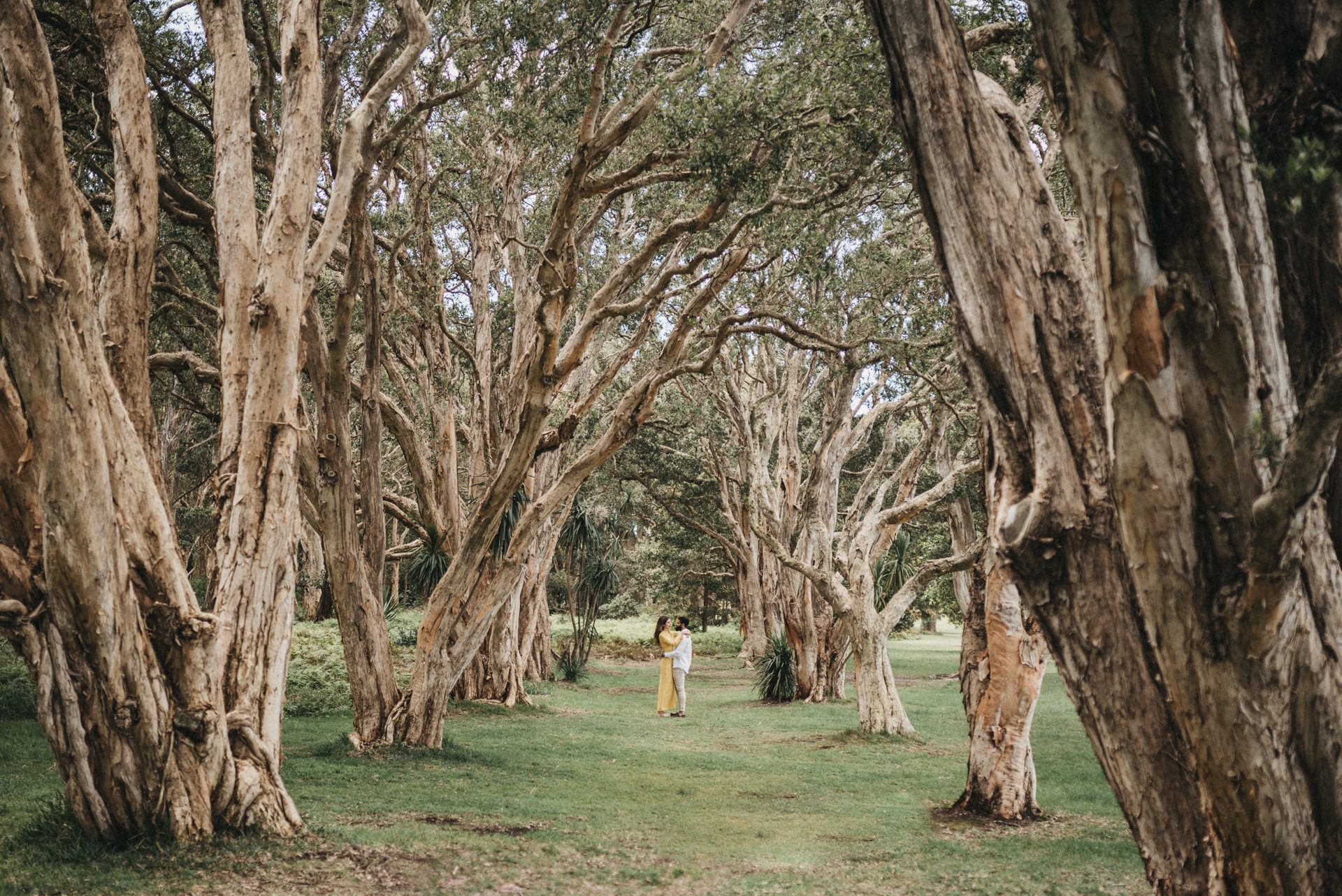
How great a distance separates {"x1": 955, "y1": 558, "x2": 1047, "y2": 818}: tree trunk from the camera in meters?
8.35

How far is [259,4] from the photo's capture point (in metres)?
9.66

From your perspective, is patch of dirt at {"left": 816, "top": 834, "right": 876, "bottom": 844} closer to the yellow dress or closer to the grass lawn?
the grass lawn

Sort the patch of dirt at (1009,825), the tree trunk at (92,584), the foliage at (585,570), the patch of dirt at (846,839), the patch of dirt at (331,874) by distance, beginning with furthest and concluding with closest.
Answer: the foliage at (585,570) < the patch of dirt at (1009,825) < the patch of dirt at (846,839) < the patch of dirt at (331,874) < the tree trunk at (92,584)

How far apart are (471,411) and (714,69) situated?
329 inches

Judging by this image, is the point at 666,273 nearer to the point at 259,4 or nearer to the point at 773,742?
the point at 259,4

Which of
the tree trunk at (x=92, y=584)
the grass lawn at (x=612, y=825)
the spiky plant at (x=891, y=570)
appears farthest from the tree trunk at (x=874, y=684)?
the tree trunk at (x=92, y=584)

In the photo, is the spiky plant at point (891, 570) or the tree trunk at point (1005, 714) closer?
the tree trunk at point (1005, 714)

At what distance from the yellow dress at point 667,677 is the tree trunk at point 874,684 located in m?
3.86

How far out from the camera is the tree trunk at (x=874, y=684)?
1296 centimetres

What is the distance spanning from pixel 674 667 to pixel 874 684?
157 inches

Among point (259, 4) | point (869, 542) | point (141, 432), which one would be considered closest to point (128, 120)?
point (141, 432)

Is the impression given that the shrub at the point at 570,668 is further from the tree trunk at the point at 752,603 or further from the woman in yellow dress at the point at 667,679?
the woman in yellow dress at the point at 667,679

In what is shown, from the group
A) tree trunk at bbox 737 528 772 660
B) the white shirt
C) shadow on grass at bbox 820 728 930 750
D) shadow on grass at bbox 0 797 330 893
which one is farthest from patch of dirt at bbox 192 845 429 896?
tree trunk at bbox 737 528 772 660

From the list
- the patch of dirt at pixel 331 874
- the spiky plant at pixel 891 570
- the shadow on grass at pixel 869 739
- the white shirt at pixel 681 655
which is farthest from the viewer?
the spiky plant at pixel 891 570
